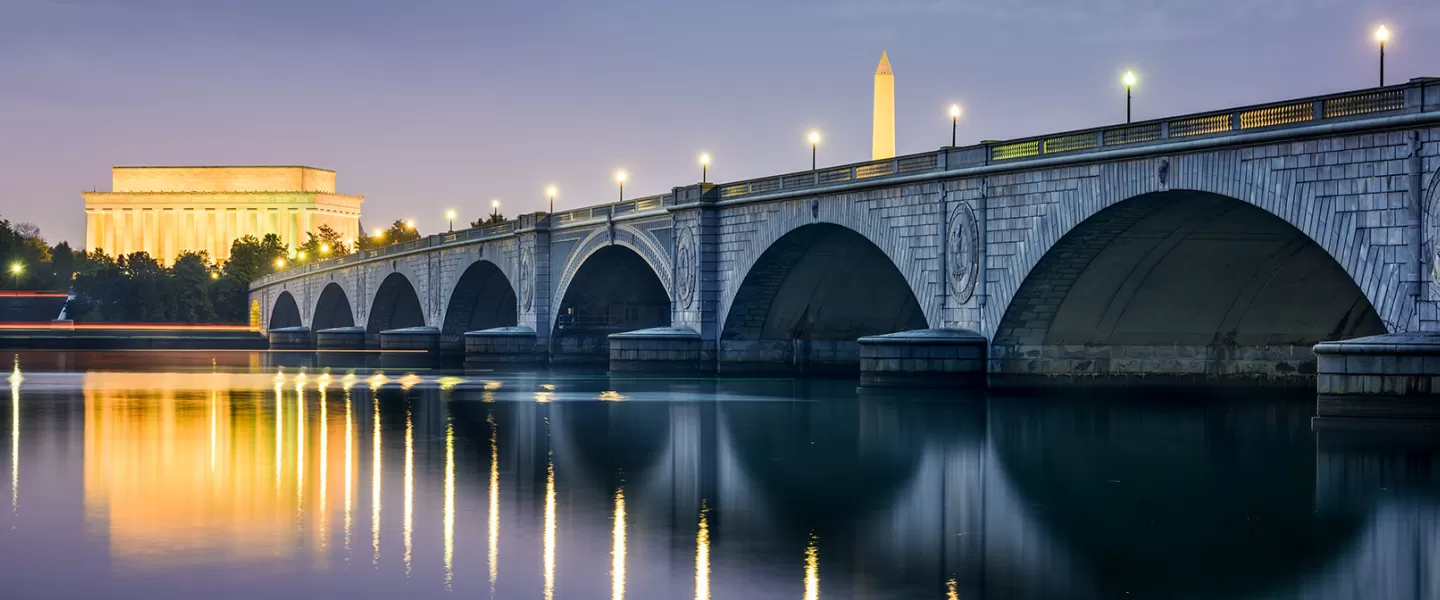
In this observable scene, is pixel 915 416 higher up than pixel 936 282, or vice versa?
pixel 936 282

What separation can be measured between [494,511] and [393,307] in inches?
4080

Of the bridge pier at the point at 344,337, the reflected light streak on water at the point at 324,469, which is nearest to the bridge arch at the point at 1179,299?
the reflected light streak on water at the point at 324,469

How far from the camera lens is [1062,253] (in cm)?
4419

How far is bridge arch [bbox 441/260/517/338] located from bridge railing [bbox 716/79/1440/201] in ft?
143

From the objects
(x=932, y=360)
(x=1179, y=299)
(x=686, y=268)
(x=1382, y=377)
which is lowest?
(x=932, y=360)

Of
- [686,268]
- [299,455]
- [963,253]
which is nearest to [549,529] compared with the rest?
[299,455]

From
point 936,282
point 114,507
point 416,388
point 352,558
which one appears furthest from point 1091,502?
point 416,388

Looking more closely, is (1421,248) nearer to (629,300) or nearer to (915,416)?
(915,416)

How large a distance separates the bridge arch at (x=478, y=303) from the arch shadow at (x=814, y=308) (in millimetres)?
35617

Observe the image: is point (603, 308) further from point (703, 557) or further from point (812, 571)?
point (812, 571)

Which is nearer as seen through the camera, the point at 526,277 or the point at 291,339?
the point at 526,277

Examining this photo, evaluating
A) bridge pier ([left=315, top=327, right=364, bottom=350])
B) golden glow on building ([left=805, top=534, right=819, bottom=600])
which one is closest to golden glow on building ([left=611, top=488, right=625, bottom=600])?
golden glow on building ([left=805, top=534, right=819, bottom=600])

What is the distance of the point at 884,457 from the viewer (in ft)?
95.5

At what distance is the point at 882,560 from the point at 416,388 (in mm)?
38878
